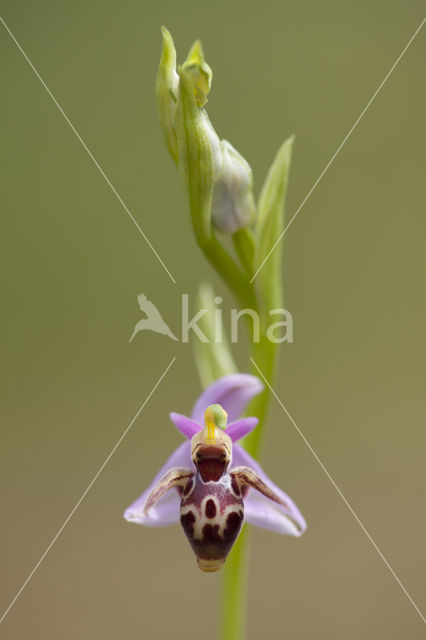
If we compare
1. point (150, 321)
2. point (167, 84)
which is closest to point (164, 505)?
point (167, 84)

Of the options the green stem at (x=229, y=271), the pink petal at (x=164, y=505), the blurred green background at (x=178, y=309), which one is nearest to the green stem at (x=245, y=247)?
the green stem at (x=229, y=271)

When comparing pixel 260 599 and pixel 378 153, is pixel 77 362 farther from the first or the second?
pixel 378 153

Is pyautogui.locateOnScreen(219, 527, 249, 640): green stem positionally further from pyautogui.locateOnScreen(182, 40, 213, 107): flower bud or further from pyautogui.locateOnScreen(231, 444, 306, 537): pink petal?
pyautogui.locateOnScreen(182, 40, 213, 107): flower bud

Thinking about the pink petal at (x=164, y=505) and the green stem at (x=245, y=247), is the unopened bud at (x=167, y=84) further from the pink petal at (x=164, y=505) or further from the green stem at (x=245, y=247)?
the pink petal at (x=164, y=505)

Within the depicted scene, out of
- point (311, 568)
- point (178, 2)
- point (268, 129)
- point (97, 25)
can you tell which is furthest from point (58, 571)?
point (178, 2)

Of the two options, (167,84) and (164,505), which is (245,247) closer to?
(167,84)
